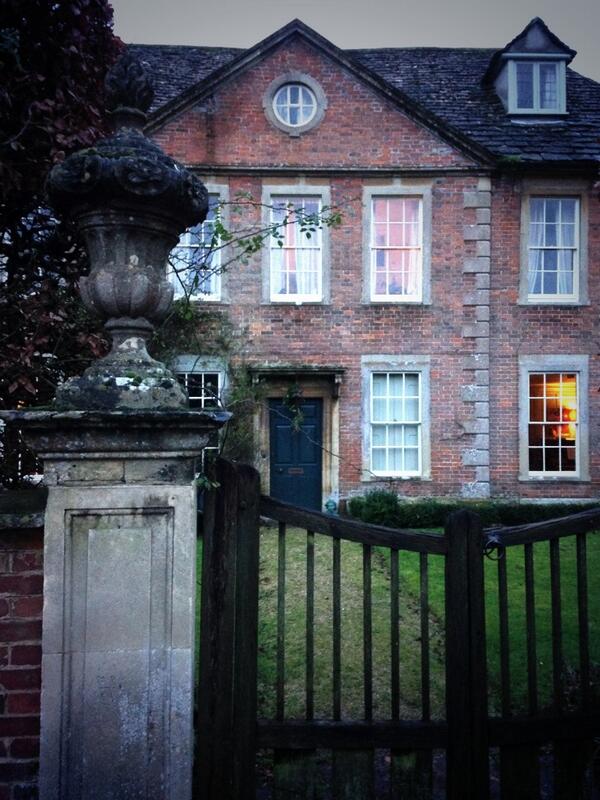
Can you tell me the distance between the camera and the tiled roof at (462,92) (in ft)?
39.3

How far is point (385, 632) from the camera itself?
539 centimetres

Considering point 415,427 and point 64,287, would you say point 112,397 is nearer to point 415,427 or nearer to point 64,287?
point 64,287

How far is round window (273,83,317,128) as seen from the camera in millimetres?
11719

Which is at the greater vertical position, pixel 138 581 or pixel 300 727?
pixel 138 581

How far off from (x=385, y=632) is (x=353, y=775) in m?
2.86

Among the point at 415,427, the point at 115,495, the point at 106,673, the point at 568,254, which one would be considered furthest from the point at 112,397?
the point at 568,254

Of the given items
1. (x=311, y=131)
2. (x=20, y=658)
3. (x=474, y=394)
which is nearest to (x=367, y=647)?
(x=20, y=658)

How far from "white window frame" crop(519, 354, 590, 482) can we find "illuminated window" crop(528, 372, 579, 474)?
8 centimetres

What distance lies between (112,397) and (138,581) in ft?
2.25

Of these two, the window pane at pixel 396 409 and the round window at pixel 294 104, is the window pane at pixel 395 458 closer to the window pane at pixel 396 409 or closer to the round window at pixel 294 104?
the window pane at pixel 396 409

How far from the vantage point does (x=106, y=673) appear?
7.18ft

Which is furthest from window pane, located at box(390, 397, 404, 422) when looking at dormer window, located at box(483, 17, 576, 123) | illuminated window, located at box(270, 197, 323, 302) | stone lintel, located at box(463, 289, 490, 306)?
dormer window, located at box(483, 17, 576, 123)

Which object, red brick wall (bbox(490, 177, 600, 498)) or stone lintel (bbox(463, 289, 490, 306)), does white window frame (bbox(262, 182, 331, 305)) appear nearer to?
stone lintel (bbox(463, 289, 490, 306))

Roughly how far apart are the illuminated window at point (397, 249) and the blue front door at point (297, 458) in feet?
8.78
